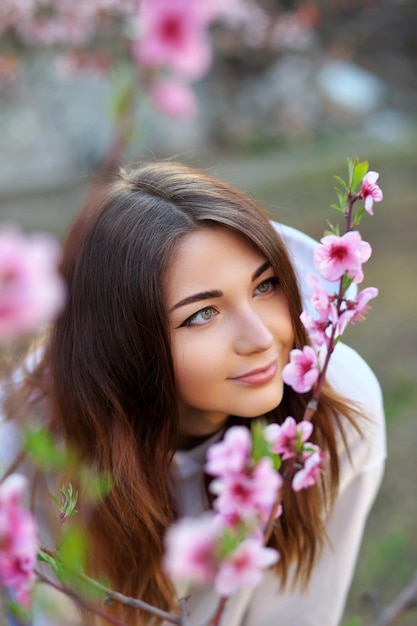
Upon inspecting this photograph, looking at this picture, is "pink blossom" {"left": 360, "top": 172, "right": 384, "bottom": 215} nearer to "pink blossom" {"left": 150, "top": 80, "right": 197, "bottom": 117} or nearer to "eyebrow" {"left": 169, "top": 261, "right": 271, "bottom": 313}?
"pink blossom" {"left": 150, "top": 80, "right": 197, "bottom": 117}

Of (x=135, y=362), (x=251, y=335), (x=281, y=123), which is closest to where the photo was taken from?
(x=251, y=335)

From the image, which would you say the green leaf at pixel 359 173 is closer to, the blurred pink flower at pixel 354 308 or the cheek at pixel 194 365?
the blurred pink flower at pixel 354 308

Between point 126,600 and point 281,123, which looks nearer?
point 126,600

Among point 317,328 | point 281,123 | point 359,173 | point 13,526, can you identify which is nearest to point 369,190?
point 359,173

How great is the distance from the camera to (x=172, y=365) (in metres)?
1.15

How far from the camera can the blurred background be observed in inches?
112

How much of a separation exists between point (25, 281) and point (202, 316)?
75 centimetres

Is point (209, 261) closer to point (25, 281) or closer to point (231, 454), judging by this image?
point (231, 454)

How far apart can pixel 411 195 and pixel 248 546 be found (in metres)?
4.61

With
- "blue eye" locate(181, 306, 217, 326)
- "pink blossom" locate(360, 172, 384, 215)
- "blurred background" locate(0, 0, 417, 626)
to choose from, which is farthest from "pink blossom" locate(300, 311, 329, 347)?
"blurred background" locate(0, 0, 417, 626)

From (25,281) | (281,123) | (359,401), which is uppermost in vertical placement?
(281,123)

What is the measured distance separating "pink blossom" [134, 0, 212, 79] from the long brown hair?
0.67m

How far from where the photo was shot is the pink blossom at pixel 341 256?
75cm

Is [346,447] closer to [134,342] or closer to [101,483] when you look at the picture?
[134,342]
